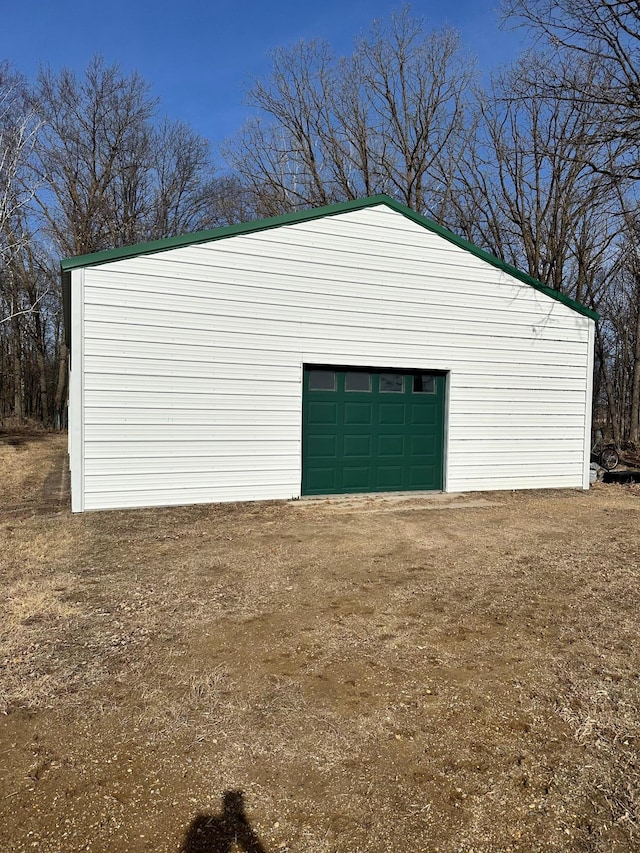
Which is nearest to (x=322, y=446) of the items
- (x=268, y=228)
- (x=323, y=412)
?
(x=323, y=412)

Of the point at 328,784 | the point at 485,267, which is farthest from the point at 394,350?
the point at 328,784

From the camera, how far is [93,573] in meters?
4.91

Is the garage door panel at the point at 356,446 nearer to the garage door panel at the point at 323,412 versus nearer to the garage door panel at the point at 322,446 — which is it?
the garage door panel at the point at 322,446

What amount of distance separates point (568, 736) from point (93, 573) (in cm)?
399

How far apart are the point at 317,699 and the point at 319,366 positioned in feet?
20.9

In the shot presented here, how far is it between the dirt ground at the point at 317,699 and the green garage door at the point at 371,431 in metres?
3.14

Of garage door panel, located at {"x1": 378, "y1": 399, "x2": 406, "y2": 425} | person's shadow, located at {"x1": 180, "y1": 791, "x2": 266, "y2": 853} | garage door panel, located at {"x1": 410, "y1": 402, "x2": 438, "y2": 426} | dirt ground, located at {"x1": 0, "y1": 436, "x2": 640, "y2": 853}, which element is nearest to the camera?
person's shadow, located at {"x1": 180, "y1": 791, "x2": 266, "y2": 853}

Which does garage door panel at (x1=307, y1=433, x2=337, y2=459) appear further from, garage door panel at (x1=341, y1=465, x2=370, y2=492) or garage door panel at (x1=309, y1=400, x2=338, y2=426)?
garage door panel at (x1=341, y1=465, x2=370, y2=492)

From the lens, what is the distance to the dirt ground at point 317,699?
199 cm

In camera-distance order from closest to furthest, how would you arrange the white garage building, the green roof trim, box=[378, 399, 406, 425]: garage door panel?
the green roof trim < the white garage building < box=[378, 399, 406, 425]: garage door panel

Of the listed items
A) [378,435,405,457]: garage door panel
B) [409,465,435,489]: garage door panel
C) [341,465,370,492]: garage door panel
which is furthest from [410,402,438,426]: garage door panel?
[341,465,370,492]: garage door panel

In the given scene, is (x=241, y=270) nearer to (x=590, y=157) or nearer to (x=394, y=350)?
(x=394, y=350)

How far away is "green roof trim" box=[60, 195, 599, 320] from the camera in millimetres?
7398

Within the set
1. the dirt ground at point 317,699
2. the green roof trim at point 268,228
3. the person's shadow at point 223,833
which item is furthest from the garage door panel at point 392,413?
the person's shadow at point 223,833
